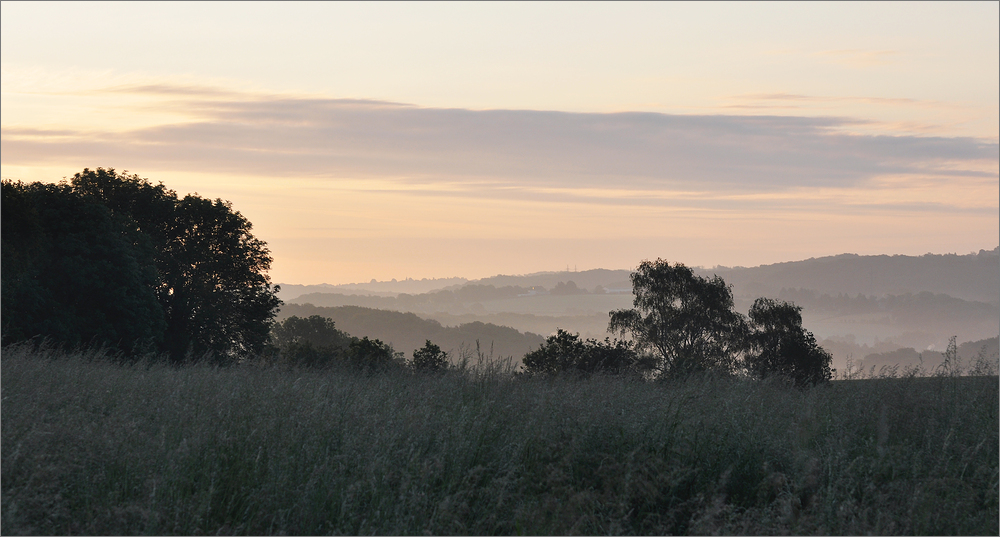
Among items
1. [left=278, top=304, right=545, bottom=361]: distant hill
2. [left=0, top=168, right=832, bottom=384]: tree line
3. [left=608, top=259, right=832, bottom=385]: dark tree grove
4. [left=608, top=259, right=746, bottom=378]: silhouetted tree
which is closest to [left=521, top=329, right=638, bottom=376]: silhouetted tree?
[left=0, top=168, right=832, bottom=384]: tree line

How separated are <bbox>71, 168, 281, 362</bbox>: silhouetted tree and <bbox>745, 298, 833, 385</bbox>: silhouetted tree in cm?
2038

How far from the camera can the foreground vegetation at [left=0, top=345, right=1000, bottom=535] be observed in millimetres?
5621

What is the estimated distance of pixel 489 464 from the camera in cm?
647

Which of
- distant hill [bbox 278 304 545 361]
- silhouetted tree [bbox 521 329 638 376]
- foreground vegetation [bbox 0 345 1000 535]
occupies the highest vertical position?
foreground vegetation [bbox 0 345 1000 535]

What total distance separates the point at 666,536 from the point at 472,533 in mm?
1633

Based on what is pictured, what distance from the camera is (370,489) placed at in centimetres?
586

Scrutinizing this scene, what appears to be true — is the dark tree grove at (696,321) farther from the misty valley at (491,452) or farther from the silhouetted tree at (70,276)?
the silhouetted tree at (70,276)

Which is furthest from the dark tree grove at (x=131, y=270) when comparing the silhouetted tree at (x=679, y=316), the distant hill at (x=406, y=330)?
the distant hill at (x=406, y=330)

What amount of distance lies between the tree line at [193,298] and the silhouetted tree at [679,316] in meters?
0.05

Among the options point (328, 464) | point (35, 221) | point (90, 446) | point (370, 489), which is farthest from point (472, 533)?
point (35, 221)

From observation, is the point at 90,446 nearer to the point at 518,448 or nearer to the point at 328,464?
the point at 328,464

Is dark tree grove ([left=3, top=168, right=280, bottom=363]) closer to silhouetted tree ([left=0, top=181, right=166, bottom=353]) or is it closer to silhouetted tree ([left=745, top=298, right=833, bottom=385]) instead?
silhouetted tree ([left=0, top=181, right=166, bottom=353])

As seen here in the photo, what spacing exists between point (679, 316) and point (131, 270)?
21.3 meters

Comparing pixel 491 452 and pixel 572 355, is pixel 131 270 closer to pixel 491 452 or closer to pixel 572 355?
pixel 572 355
